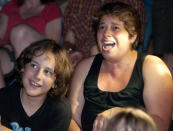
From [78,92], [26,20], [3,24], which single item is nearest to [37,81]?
[78,92]

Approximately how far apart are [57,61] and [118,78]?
1.20 feet

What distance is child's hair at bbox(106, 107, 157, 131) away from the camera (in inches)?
51.0

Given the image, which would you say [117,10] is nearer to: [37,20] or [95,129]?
[95,129]

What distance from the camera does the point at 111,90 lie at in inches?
73.5

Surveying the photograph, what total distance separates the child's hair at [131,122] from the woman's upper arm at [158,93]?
1.35 ft

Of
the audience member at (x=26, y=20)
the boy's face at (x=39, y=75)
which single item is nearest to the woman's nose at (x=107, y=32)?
the boy's face at (x=39, y=75)

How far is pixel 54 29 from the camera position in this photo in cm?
273

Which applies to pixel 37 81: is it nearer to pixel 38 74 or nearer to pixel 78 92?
pixel 38 74

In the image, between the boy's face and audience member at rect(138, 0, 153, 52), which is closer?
the boy's face

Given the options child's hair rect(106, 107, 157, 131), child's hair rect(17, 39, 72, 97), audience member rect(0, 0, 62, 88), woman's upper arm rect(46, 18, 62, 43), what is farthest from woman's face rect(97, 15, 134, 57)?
woman's upper arm rect(46, 18, 62, 43)

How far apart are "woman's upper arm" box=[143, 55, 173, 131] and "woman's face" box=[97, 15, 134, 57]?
0.17 m

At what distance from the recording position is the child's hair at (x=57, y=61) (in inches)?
78.5

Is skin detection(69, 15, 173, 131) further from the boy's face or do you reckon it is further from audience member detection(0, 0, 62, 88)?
audience member detection(0, 0, 62, 88)

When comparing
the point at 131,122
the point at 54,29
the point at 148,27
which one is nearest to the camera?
the point at 131,122
